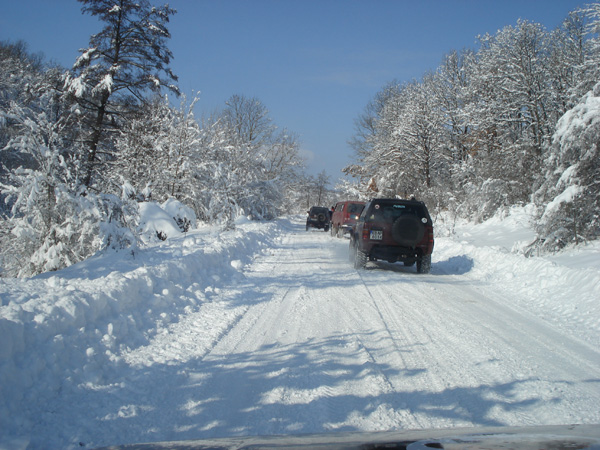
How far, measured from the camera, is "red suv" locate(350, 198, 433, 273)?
10844 millimetres

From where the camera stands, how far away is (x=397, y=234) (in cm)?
1086

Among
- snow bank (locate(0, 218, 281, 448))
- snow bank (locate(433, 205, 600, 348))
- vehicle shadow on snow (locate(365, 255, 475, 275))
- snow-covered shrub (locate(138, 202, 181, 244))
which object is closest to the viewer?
snow bank (locate(0, 218, 281, 448))

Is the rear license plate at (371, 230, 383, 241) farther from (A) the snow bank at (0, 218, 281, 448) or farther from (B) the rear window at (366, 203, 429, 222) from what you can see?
(A) the snow bank at (0, 218, 281, 448)

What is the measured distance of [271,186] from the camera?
34.0 metres

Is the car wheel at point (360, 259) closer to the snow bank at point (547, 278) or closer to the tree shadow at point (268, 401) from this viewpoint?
the snow bank at point (547, 278)

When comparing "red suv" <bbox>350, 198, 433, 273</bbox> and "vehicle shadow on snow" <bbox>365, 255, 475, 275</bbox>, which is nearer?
"red suv" <bbox>350, 198, 433, 273</bbox>

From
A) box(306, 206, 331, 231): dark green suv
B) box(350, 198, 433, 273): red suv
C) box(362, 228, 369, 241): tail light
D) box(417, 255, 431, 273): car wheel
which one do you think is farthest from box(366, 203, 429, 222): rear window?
box(306, 206, 331, 231): dark green suv

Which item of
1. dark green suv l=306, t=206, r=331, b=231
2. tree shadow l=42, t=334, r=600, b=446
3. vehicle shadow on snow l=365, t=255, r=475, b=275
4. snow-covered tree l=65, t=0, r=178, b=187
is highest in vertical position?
snow-covered tree l=65, t=0, r=178, b=187

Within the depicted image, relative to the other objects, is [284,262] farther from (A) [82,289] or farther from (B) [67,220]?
(A) [82,289]

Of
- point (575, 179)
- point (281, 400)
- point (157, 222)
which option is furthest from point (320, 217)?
point (281, 400)

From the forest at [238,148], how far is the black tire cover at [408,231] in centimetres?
366

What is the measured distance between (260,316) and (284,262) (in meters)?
6.38

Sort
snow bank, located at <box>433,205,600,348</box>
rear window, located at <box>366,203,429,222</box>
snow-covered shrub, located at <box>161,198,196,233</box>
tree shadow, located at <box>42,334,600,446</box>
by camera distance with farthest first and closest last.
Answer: snow-covered shrub, located at <box>161,198,196,233</box> → rear window, located at <box>366,203,429,222</box> → snow bank, located at <box>433,205,600,348</box> → tree shadow, located at <box>42,334,600,446</box>

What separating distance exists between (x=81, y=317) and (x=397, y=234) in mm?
8182
